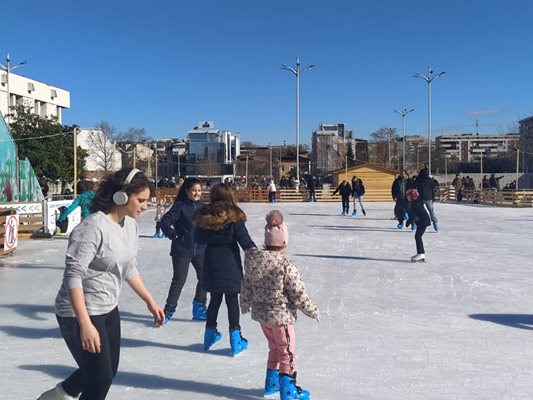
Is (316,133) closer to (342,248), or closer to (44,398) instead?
(342,248)

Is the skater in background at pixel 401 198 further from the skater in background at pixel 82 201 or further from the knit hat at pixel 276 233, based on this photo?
the knit hat at pixel 276 233

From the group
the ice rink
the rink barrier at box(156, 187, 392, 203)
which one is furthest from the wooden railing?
the ice rink

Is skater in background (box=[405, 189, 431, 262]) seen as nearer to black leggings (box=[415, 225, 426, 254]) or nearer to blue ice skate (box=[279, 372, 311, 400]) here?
black leggings (box=[415, 225, 426, 254])

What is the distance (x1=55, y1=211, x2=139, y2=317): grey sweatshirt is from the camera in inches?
97.7

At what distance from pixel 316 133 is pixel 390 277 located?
277 ft

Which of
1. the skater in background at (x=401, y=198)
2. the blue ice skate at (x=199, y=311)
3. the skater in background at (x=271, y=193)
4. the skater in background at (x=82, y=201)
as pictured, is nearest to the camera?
the blue ice skate at (x=199, y=311)

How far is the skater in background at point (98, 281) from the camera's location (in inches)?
97.3

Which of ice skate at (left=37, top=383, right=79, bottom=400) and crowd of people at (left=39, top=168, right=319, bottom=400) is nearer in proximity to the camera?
crowd of people at (left=39, top=168, right=319, bottom=400)

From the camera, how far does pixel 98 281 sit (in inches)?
102

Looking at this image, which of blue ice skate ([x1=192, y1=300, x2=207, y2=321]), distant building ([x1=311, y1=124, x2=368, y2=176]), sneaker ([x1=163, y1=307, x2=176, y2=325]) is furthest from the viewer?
distant building ([x1=311, y1=124, x2=368, y2=176])

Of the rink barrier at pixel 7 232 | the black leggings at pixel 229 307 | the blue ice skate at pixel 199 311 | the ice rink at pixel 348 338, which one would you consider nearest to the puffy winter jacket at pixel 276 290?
the ice rink at pixel 348 338

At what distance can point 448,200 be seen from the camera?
113ft

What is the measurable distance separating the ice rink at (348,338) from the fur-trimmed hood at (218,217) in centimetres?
106

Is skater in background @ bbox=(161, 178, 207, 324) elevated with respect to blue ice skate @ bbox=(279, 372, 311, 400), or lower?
elevated
